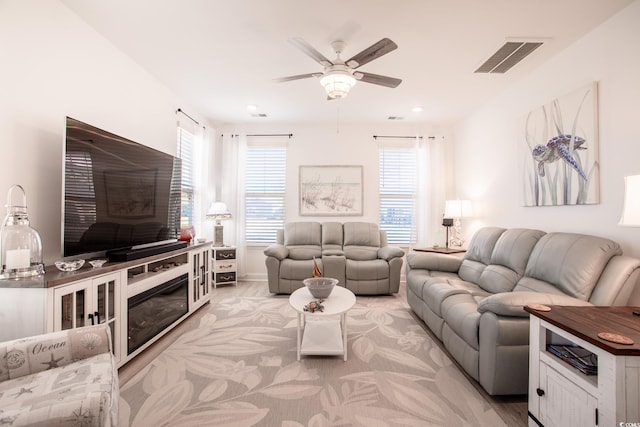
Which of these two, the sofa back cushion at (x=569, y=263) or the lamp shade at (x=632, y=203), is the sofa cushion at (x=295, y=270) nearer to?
the sofa back cushion at (x=569, y=263)

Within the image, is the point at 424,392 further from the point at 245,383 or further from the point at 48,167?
the point at 48,167

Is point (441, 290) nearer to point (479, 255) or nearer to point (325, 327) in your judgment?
point (479, 255)

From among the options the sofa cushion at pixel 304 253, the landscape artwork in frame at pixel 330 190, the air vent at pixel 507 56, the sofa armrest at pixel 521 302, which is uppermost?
the air vent at pixel 507 56

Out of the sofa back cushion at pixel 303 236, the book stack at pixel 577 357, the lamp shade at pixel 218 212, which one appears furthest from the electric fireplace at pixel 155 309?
the book stack at pixel 577 357

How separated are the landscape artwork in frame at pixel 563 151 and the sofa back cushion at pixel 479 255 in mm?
508

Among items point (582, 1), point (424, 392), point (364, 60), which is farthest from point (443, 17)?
point (424, 392)

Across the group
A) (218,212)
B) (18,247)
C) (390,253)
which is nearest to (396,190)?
(390,253)

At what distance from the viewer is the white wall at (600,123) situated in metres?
2.00

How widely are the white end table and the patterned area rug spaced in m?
0.09

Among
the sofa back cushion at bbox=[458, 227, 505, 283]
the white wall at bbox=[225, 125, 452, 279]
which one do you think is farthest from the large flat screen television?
the sofa back cushion at bbox=[458, 227, 505, 283]

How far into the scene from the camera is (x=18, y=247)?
1603 millimetres

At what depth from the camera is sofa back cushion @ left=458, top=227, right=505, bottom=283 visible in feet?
9.71

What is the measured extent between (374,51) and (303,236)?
122 inches

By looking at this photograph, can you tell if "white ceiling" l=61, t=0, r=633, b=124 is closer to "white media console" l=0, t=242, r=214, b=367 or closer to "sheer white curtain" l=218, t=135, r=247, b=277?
"sheer white curtain" l=218, t=135, r=247, b=277
